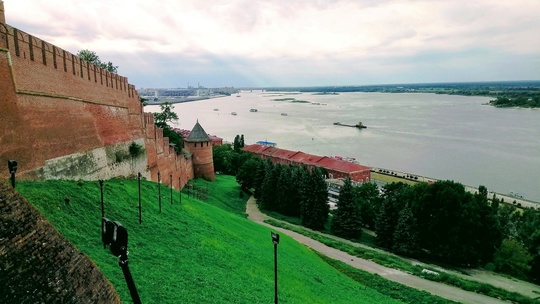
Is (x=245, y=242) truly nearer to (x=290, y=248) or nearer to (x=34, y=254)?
(x=290, y=248)

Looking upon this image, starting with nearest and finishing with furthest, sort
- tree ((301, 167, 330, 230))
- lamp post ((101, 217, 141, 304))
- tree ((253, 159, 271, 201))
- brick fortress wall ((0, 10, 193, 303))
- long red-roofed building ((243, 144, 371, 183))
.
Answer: lamp post ((101, 217, 141, 304)) → brick fortress wall ((0, 10, 193, 303)) → tree ((301, 167, 330, 230)) → tree ((253, 159, 271, 201)) → long red-roofed building ((243, 144, 371, 183))

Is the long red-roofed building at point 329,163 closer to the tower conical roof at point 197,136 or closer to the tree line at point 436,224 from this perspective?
the tree line at point 436,224

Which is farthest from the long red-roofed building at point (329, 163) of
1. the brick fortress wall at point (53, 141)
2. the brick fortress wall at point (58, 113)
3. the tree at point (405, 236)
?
the brick fortress wall at point (58, 113)

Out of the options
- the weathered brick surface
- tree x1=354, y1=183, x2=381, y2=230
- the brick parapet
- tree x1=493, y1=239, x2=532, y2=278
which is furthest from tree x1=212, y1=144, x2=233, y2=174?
the weathered brick surface

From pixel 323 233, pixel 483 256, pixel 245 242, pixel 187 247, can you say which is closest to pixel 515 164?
pixel 483 256

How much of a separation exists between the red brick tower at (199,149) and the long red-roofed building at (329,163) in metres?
19.5

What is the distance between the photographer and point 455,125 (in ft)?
306

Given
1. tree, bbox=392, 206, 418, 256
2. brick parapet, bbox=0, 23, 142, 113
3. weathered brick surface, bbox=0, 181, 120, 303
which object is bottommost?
tree, bbox=392, 206, 418, 256

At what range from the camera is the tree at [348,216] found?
1177 inches

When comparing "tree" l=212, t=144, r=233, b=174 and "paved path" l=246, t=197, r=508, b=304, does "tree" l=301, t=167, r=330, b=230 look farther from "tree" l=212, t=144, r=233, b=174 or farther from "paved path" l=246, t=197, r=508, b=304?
"tree" l=212, t=144, r=233, b=174

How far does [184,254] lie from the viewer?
11.6m

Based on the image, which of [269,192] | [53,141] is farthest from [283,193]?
[53,141]

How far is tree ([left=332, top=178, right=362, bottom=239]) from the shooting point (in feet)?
98.1

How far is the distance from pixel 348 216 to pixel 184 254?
2034 cm
